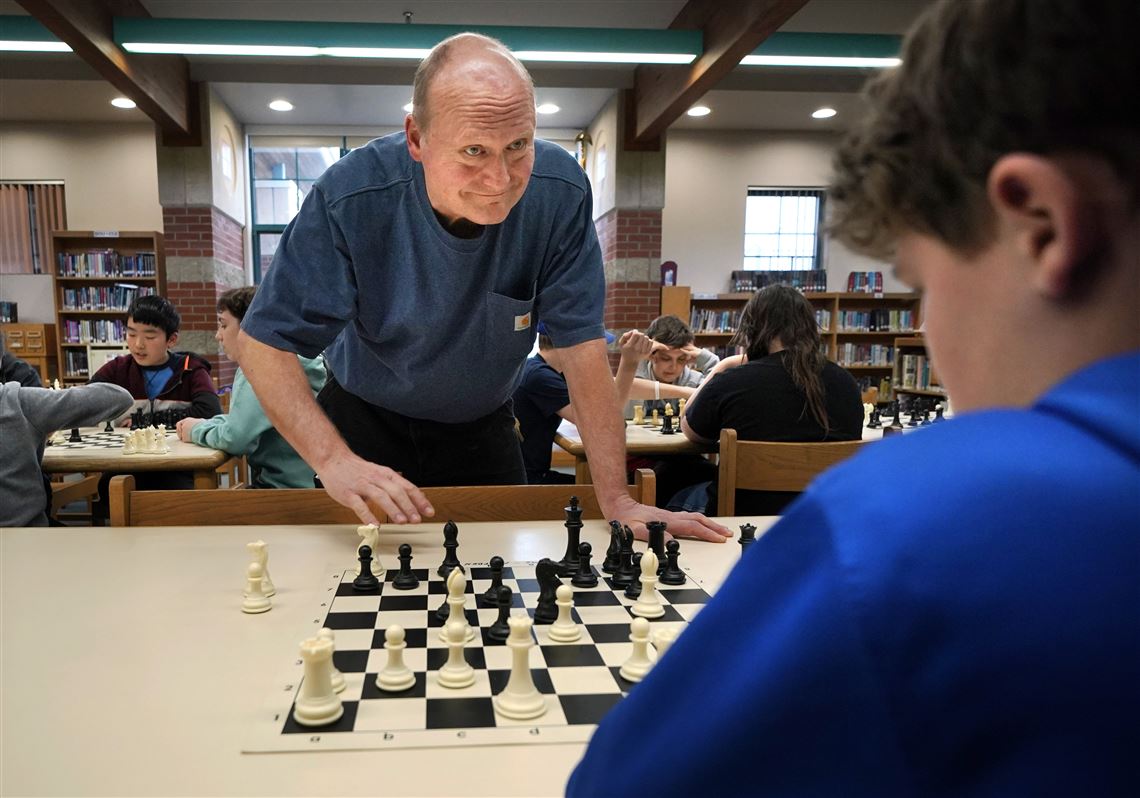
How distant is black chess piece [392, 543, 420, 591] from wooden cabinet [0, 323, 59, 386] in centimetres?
884

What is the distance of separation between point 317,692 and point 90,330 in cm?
930

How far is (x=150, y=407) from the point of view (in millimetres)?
4453

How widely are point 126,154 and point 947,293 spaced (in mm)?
10061

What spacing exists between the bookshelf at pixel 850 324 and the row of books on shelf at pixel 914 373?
8.3 inches

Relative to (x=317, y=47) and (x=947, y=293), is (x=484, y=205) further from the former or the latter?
(x=317, y=47)

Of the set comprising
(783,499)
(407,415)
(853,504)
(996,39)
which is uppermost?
(996,39)

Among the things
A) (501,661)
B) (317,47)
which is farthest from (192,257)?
(501,661)

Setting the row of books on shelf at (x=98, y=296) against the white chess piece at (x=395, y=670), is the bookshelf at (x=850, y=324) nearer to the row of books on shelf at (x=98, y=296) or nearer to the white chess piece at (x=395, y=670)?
the row of books on shelf at (x=98, y=296)

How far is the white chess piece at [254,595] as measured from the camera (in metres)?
1.22

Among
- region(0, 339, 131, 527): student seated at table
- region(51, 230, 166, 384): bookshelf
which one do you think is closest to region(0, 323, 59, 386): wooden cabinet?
region(51, 230, 166, 384): bookshelf

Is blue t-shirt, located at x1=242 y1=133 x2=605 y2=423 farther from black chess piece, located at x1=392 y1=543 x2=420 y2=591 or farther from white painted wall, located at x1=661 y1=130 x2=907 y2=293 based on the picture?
white painted wall, located at x1=661 y1=130 x2=907 y2=293

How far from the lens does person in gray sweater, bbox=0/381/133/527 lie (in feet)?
8.44

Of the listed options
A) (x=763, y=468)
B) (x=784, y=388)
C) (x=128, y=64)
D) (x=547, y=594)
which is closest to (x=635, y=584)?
(x=547, y=594)

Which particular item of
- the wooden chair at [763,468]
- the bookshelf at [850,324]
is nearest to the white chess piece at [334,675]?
the wooden chair at [763,468]
